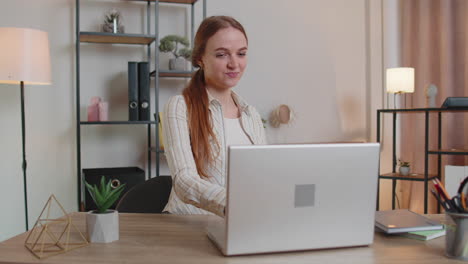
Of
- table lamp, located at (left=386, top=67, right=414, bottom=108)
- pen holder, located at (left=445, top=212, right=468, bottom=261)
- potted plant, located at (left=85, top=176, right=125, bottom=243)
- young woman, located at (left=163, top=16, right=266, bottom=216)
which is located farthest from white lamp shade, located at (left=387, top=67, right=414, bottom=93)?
potted plant, located at (left=85, top=176, right=125, bottom=243)

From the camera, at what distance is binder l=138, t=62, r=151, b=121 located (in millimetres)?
2947

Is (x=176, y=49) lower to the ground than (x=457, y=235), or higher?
higher

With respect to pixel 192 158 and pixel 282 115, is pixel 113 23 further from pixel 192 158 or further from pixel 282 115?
pixel 192 158

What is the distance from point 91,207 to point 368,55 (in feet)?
8.02

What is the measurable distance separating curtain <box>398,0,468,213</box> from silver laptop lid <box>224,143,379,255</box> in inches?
101

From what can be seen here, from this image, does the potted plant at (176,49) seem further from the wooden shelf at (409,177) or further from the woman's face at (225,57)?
the wooden shelf at (409,177)

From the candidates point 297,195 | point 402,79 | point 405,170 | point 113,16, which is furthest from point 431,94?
point 297,195

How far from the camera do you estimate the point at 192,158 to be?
1.53 m

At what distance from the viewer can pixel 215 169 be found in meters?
1.70

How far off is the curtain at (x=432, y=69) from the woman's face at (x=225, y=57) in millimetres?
2087

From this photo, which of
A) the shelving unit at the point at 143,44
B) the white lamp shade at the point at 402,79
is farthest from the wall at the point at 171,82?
the white lamp shade at the point at 402,79

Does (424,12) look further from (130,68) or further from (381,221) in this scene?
(381,221)

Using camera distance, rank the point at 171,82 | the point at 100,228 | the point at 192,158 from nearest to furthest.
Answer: the point at 100,228 < the point at 192,158 < the point at 171,82

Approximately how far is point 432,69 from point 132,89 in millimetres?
2209
